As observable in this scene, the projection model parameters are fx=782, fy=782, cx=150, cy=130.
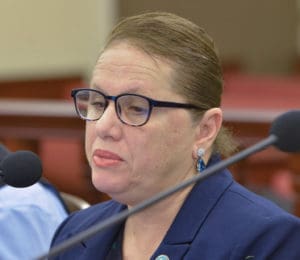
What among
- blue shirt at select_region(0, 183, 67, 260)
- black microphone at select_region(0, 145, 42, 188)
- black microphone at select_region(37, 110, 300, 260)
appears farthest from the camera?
blue shirt at select_region(0, 183, 67, 260)

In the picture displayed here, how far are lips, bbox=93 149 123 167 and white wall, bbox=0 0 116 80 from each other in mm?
5557

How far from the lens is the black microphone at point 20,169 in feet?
4.71

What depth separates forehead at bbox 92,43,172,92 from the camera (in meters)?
1.54

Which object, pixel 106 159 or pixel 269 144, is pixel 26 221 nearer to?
pixel 106 159

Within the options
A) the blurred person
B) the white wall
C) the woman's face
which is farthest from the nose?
the white wall

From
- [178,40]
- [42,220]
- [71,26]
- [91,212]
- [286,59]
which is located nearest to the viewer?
[178,40]

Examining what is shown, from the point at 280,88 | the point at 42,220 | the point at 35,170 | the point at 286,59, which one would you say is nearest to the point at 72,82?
the point at 280,88

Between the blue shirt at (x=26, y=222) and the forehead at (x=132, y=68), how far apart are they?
530 millimetres

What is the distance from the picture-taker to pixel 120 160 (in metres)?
1.53

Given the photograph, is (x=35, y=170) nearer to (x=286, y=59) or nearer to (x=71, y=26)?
(x=71, y=26)

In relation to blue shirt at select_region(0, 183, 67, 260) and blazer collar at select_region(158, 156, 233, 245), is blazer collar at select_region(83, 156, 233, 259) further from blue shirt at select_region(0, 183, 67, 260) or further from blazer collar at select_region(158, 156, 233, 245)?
blue shirt at select_region(0, 183, 67, 260)

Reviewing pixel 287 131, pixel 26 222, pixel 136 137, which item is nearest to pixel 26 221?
pixel 26 222

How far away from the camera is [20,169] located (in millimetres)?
1447

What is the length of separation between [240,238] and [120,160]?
0.28 m
